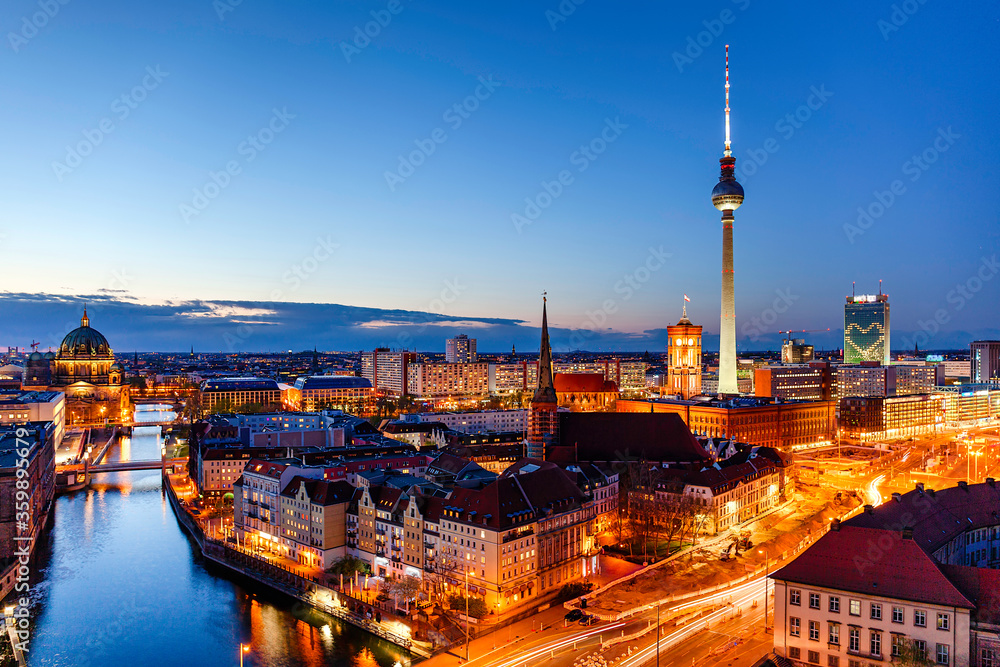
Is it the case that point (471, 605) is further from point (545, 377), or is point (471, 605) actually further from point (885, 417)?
point (885, 417)

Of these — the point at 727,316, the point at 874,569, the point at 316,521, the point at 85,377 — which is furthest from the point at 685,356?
the point at 85,377

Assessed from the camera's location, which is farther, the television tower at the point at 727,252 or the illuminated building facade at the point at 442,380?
the illuminated building facade at the point at 442,380

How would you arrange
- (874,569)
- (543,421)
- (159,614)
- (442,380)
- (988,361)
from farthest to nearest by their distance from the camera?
(988,361)
(442,380)
(543,421)
(159,614)
(874,569)

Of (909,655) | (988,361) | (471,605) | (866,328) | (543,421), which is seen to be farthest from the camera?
(866,328)

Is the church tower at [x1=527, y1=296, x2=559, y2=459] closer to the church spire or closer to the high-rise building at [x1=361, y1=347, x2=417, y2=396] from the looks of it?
the church spire

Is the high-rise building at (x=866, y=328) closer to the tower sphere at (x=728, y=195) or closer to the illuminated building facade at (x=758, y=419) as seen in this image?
the tower sphere at (x=728, y=195)

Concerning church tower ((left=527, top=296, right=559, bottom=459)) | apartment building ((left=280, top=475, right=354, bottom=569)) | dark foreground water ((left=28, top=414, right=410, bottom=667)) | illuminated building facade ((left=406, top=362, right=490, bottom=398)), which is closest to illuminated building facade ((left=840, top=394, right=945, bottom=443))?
church tower ((left=527, top=296, right=559, bottom=459))

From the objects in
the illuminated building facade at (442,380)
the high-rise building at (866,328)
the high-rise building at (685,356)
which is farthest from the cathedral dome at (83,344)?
the high-rise building at (866,328)
